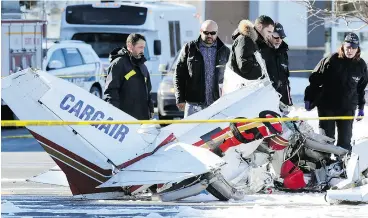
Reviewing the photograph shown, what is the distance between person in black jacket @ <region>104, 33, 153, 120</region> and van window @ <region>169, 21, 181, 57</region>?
14.4m

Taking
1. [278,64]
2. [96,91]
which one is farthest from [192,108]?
[96,91]

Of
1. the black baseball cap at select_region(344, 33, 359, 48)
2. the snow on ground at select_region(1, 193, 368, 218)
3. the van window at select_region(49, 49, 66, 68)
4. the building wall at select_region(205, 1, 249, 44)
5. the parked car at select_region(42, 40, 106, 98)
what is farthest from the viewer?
the building wall at select_region(205, 1, 249, 44)

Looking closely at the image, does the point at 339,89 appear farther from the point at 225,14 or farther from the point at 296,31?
the point at 225,14

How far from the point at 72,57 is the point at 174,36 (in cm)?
390

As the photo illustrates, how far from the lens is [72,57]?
892 inches

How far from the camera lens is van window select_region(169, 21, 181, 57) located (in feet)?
84.5

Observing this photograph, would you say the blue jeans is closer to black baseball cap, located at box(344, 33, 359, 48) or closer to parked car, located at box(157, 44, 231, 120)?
black baseball cap, located at box(344, 33, 359, 48)

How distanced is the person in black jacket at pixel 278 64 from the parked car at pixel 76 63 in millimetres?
10973

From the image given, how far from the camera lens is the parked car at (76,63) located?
72.6ft

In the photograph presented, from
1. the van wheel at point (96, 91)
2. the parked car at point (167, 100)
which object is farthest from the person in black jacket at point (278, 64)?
the van wheel at point (96, 91)

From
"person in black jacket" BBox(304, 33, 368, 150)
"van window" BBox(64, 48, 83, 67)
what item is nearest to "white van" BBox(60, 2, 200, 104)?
"van window" BBox(64, 48, 83, 67)

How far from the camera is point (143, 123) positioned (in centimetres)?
966

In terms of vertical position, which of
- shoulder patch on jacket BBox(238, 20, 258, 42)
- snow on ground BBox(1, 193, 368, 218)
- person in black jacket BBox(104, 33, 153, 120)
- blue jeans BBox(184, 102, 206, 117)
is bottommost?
snow on ground BBox(1, 193, 368, 218)

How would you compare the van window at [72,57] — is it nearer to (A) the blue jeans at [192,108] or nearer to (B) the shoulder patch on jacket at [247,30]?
(A) the blue jeans at [192,108]
